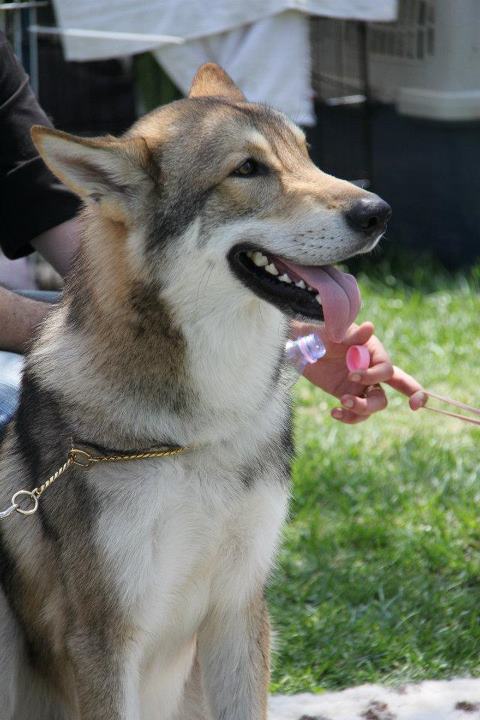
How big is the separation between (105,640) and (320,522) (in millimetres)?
1866

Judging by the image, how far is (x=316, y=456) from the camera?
15.4 feet

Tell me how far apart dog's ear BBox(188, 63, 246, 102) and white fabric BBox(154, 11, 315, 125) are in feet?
9.58

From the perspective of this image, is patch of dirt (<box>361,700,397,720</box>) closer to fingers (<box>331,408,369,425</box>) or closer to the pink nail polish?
fingers (<box>331,408,369,425</box>)

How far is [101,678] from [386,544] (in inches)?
71.0

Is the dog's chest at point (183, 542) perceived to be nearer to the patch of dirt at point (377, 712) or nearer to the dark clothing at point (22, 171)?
Answer: the patch of dirt at point (377, 712)

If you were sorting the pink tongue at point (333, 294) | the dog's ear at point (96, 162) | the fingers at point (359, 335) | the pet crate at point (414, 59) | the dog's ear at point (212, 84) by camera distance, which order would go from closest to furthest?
the dog's ear at point (96, 162)
the pink tongue at point (333, 294)
the dog's ear at point (212, 84)
the fingers at point (359, 335)
the pet crate at point (414, 59)

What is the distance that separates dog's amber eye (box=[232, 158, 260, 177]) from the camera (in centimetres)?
257

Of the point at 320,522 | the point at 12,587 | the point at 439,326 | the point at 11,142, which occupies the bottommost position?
the point at 439,326

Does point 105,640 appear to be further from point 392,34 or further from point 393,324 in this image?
point 392,34

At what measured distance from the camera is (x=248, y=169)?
258 centimetres

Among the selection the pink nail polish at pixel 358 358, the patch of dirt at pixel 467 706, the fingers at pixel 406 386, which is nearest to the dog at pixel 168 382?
the pink nail polish at pixel 358 358

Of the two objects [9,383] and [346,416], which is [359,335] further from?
[9,383]

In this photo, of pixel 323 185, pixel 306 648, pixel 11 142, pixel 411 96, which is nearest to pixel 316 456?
pixel 306 648

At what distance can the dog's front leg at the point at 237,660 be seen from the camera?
2738 mm
